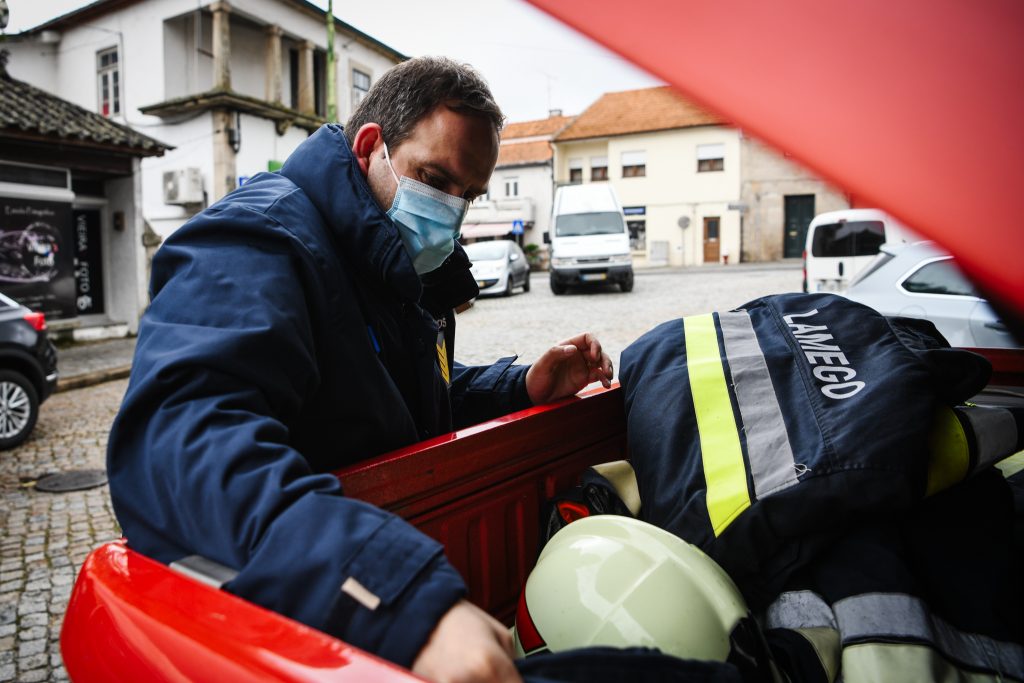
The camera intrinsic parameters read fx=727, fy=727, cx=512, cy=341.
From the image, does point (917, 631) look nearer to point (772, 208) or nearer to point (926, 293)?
point (926, 293)

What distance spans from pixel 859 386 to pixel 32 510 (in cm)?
542

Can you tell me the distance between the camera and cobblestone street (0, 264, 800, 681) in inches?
134

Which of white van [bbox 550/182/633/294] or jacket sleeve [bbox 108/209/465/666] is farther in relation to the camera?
white van [bbox 550/182/633/294]

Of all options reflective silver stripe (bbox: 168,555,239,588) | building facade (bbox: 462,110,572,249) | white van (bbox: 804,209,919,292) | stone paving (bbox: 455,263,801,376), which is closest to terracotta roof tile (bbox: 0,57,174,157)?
stone paving (bbox: 455,263,801,376)

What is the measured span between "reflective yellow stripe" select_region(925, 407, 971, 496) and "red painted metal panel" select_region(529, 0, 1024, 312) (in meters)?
0.41

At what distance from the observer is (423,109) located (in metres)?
1.68

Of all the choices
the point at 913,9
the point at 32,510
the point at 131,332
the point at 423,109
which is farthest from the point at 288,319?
the point at 131,332

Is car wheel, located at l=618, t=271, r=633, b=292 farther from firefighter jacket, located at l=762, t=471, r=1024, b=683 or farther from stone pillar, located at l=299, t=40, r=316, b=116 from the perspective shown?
firefighter jacket, located at l=762, t=471, r=1024, b=683

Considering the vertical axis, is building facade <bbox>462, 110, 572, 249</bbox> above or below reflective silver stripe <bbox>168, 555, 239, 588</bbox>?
above

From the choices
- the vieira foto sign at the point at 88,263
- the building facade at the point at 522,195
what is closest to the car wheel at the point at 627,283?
the vieira foto sign at the point at 88,263

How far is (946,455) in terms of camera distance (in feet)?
4.88

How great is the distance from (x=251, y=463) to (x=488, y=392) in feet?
4.22

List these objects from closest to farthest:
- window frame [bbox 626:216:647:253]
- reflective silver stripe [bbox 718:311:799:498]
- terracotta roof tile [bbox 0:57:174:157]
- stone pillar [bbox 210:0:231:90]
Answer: reflective silver stripe [bbox 718:311:799:498] < terracotta roof tile [bbox 0:57:174:157] < stone pillar [bbox 210:0:231:90] < window frame [bbox 626:216:647:253]

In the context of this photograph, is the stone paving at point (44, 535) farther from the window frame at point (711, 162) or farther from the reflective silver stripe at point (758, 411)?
the window frame at point (711, 162)
